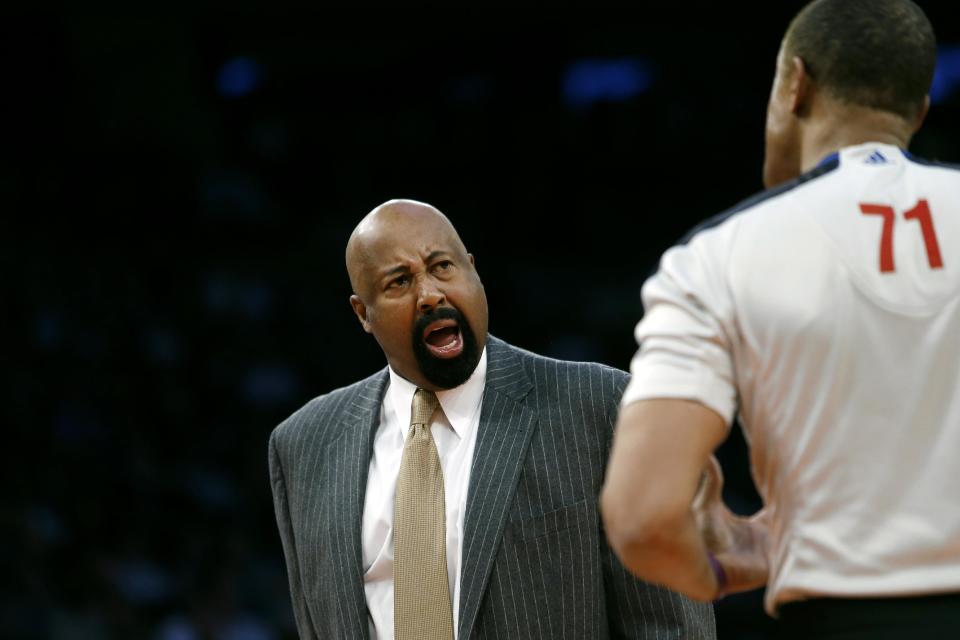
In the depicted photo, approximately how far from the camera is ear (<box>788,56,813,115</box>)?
1706mm

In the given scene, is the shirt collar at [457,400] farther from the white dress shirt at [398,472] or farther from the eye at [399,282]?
the eye at [399,282]

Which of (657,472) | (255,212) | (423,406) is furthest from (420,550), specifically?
(255,212)

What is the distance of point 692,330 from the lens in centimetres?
157

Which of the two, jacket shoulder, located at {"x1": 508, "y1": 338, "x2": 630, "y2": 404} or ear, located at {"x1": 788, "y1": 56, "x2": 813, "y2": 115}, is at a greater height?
ear, located at {"x1": 788, "y1": 56, "x2": 813, "y2": 115}

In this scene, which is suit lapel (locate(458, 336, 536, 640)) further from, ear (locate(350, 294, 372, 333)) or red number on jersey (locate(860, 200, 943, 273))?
red number on jersey (locate(860, 200, 943, 273))

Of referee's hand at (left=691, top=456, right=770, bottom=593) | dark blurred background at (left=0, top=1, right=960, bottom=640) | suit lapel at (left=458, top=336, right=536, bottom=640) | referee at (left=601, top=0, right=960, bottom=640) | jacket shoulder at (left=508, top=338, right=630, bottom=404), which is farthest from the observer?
dark blurred background at (left=0, top=1, right=960, bottom=640)

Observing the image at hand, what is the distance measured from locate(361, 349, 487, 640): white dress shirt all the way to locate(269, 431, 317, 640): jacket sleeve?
243 millimetres

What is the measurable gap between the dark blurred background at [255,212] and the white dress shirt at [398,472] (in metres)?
3.66

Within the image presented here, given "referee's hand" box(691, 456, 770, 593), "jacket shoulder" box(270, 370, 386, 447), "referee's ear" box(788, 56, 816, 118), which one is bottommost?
"jacket shoulder" box(270, 370, 386, 447)

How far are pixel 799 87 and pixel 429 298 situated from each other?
119 centimetres

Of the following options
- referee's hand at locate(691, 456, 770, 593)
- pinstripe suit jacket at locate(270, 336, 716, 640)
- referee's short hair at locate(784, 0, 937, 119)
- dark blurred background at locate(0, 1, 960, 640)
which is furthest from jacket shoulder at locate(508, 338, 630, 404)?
dark blurred background at locate(0, 1, 960, 640)

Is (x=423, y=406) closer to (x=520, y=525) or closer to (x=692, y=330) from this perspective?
(x=520, y=525)

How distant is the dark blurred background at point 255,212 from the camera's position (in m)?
6.54

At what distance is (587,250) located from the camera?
25.8 ft
